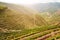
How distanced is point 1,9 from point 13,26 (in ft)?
49.9

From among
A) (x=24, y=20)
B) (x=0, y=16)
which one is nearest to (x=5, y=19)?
(x=0, y=16)

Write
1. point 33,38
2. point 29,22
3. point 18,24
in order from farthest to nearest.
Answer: point 29,22 → point 18,24 → point 33,38

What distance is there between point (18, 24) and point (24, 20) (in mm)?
6113

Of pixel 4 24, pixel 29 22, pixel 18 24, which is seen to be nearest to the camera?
pixel 4 24

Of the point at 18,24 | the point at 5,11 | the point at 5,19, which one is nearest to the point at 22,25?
the point at 18,24

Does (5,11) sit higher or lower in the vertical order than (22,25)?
higher

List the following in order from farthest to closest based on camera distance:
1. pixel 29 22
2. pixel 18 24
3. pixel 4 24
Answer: pixel 29 22 < pixel 18 24 < pixel 4 24

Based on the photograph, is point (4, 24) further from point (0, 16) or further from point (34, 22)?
point (34, 22)

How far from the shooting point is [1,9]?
3123 inches

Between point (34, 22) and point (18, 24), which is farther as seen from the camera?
point (34, 22)

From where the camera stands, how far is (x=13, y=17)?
74938 mm

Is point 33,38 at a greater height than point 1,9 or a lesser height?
lesser

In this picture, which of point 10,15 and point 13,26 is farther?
point 10,15

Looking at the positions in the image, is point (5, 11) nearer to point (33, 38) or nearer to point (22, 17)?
point (22, 17)
